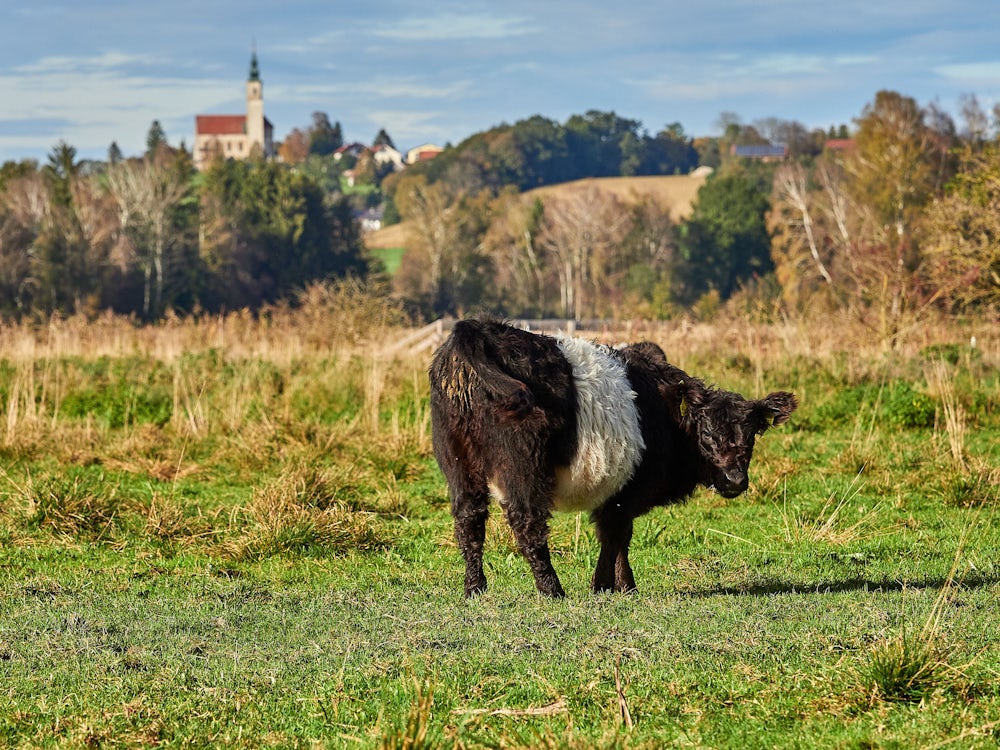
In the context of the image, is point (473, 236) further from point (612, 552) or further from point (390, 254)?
point (612, 552)

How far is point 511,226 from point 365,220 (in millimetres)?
72200

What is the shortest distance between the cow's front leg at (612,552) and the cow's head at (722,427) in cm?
73

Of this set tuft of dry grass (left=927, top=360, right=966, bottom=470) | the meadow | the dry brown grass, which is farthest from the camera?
the dry brown grass

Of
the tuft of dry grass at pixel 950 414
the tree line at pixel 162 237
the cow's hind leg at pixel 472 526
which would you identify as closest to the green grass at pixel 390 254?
the tree line at pixel 162 237

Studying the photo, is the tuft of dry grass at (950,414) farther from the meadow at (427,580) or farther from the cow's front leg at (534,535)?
the cow's front leg at (534,535)

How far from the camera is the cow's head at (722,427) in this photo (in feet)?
27.9

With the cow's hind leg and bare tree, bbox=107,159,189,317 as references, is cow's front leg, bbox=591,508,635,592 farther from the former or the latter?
bare tree, bbox=107,159,189,317

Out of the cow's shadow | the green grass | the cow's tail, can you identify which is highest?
the green grass

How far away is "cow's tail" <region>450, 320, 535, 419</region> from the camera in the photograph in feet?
24.3

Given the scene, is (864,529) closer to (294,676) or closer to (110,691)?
(294,676)

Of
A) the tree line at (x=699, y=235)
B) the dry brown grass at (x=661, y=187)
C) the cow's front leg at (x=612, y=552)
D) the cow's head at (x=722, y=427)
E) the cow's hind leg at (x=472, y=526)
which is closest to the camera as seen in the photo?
the cow's hind leg at (x=472, y=526)

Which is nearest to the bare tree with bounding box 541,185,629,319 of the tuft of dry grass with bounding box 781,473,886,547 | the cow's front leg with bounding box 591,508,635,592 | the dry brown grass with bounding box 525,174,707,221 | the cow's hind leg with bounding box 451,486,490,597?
the dry brown grass with bounding box 525,174,707,221

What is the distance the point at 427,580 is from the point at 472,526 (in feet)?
4.29

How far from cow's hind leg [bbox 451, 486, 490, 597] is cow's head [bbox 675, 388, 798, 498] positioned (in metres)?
1.54
